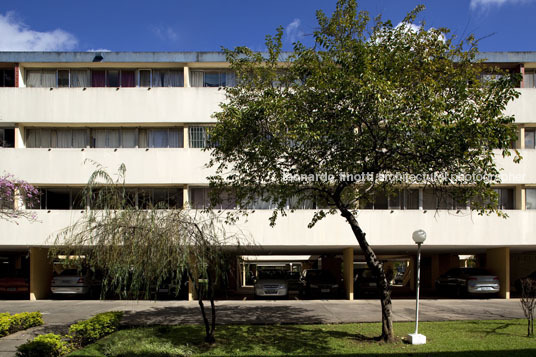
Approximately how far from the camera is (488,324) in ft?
A: 41.7

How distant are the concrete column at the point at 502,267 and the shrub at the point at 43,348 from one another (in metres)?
18.0

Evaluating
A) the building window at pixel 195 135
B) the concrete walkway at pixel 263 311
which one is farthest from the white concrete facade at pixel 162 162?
the concrete walkway at pixel 263 311

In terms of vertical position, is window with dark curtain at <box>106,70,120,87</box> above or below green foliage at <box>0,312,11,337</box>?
above

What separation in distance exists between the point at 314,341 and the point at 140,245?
4840 mm

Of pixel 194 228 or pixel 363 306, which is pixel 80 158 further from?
pixel 363 306

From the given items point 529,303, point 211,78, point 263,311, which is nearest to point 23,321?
point 263,311

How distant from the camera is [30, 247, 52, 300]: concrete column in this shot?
19391 mm

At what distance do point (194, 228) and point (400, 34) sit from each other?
22.7ft

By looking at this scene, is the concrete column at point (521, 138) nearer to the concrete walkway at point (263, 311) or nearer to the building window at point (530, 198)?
the building window at point (530, 198)

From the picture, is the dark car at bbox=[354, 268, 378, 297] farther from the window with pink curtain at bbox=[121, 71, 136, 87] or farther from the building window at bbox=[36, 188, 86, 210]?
the window with pink curtain at bbox=[121, 71, 136, 87]

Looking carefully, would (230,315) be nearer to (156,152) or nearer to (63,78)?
(156,152)

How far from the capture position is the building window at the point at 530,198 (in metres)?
20.1

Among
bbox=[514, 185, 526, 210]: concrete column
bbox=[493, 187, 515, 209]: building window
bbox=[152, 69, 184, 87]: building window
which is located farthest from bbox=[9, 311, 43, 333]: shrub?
bbox=[514, 185, 526, 210]: concrete column

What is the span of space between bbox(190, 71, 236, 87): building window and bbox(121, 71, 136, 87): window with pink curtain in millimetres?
2780
